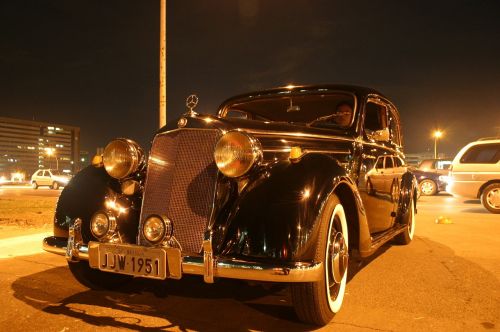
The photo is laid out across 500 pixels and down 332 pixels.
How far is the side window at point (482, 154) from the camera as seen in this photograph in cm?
1109

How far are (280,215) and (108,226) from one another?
1321mm

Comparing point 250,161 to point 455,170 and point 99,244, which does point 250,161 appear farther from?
point 455,170

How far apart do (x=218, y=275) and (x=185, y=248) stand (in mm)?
457

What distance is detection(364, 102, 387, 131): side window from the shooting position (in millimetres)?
4652

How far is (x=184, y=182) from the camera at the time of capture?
2.98 m

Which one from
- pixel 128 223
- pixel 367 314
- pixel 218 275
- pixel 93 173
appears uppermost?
pixel 93 173

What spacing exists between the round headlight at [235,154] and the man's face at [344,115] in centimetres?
173

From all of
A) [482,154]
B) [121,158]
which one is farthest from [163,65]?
[482,154]

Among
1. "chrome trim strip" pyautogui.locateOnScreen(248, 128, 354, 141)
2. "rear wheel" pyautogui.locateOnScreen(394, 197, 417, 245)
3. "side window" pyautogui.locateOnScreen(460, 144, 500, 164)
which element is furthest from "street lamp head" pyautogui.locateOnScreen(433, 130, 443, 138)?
"chrome trim strip" pyautogui.locateOnScreen(248, 128, 354, 141)

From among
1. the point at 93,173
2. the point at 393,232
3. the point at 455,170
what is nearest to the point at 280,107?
the point at 393,232

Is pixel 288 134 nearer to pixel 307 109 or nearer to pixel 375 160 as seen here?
pixel 307 109

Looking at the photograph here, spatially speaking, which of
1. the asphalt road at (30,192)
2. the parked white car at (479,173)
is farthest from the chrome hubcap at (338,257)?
the asphalt road at (30,192)

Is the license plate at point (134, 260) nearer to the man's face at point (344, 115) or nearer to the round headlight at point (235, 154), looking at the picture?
the round headlight at point (235, 154)

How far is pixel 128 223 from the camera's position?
3.16 metres
